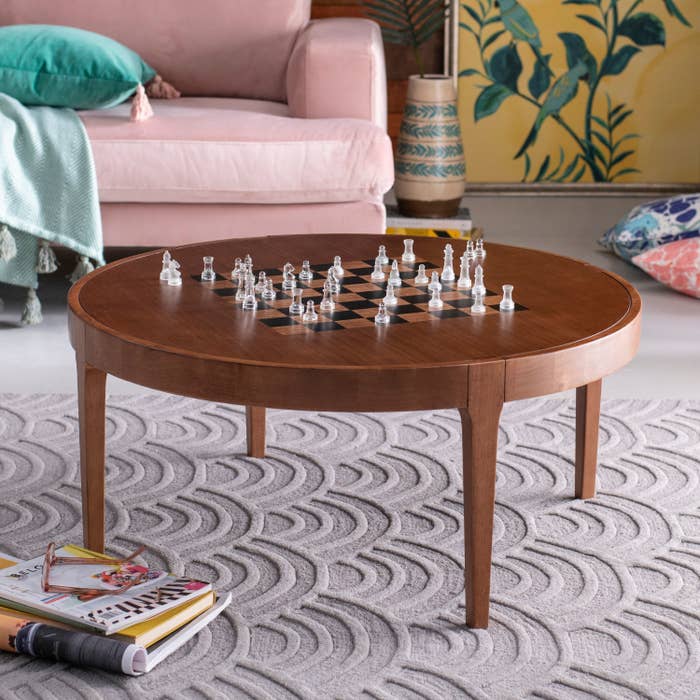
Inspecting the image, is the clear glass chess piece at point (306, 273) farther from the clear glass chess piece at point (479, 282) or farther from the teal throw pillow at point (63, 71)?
the teal throw pillow at point (63, 71)

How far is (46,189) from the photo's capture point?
2.57 m

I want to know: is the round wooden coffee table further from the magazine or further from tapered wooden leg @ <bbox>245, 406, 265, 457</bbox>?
tapered wooden leg @ <bbox>245, 406, 265, 457</bbox>

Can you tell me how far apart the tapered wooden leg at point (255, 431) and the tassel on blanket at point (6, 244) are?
2.91 ft

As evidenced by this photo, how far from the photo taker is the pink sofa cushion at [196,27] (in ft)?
10.2

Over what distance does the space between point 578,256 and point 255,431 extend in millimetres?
1664

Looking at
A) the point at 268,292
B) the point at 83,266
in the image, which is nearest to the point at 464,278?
the point at 268,292

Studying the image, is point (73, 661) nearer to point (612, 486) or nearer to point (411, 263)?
point (411, 263)

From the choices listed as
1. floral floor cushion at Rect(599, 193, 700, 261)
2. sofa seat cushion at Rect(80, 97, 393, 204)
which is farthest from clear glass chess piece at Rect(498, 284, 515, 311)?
floral floor cushion at Rect(599, 193, 700, 261)

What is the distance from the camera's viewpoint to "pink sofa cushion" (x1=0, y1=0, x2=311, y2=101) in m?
3.12

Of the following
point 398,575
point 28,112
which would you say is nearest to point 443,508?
point 398,575

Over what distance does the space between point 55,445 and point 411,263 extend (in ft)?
2.26

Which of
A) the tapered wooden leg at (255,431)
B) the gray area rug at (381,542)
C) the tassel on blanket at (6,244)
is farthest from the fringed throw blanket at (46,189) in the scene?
the tapered wooden leg at (255,431)

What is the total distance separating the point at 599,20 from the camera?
3723 mm

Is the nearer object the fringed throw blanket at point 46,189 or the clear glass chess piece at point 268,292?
the clear glass chess piece at point 268,292
